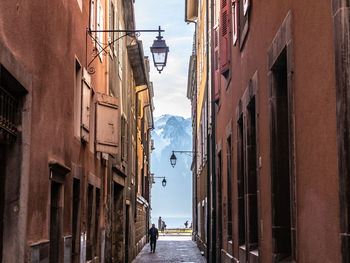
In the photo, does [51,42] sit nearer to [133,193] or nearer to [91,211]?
[91,211]

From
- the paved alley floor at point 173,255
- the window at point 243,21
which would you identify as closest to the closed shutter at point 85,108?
the window at point 243,21

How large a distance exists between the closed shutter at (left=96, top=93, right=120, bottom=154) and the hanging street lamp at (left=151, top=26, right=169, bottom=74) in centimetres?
156

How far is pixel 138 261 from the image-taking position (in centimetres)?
2869

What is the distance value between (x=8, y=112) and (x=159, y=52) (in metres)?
8.82

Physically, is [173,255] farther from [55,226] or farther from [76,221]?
[55,226]

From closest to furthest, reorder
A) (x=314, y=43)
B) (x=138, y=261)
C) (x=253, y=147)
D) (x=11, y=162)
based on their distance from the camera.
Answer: (x=314, y=43)
(x=11, y=162)
(x=253, y=147)
(x=138, y=261)

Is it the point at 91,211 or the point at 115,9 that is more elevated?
the point at 115,9

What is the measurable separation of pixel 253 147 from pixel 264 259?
2551 millimetres

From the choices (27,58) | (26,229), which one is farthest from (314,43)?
(26,229)

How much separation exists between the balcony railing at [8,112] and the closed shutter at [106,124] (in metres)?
6.81

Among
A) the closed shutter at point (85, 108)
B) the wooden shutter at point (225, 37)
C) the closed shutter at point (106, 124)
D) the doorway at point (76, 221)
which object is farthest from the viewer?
the wooden shutter at point (225, 37)

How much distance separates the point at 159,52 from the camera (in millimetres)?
15703

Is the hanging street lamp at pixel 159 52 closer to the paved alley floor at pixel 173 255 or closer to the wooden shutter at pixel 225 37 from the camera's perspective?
the wooden shutter at pixel 225 37

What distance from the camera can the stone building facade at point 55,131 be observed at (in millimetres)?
7355
